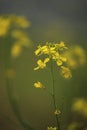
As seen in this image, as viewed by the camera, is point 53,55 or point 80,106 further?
point 80,106

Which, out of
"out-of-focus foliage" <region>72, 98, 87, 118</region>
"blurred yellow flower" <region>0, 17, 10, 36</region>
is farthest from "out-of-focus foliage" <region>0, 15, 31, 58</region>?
"out-of-focus foliage" <region>72, 98, 87, 118</region>

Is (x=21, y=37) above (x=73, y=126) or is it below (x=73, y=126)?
above

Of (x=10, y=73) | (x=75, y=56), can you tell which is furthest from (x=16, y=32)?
(x=75, y=56)

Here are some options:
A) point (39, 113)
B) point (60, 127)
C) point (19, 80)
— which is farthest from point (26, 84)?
point (60, 127)

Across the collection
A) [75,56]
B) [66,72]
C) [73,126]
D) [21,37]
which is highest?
[21,37]

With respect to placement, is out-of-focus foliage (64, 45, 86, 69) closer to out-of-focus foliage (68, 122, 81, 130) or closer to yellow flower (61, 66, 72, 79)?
yellow flower (61, 66, 72, 79)

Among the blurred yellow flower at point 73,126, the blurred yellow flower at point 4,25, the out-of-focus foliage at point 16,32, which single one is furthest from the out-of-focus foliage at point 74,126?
the blurred yellow flower at point 4,25

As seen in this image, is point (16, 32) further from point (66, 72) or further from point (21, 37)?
point (66, 72)

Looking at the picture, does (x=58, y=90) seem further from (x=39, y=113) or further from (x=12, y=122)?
(x=12, y=122)
